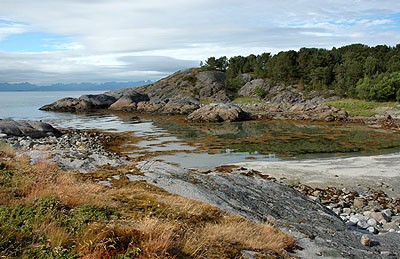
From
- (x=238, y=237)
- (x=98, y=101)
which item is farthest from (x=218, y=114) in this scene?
(x=238, y=237)

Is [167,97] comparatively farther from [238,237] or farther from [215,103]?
[238,237]

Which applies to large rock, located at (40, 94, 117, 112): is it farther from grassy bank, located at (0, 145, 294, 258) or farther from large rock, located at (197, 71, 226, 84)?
grassy bank, located at (0, 145, 294, 258)

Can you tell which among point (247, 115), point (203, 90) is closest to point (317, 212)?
point (247, 115)

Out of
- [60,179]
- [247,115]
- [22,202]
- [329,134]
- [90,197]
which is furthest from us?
[247,115]

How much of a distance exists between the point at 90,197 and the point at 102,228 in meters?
2.16

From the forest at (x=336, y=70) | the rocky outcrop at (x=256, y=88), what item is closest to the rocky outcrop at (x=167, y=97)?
the rocky outcrop at (x=256, y=88)

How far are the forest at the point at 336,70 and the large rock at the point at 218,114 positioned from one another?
90.7ft

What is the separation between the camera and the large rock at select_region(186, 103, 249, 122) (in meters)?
51.6

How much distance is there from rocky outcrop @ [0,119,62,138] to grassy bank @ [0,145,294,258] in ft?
75.6

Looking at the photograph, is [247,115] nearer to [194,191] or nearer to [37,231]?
[194,191]

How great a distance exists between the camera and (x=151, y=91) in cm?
9950

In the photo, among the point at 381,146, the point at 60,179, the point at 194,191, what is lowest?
the point at 381,146

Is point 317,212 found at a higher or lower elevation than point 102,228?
lower

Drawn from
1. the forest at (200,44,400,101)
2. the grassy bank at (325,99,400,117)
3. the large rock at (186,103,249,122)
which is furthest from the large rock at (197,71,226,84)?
the grassy bank at (325,99,400,117)
